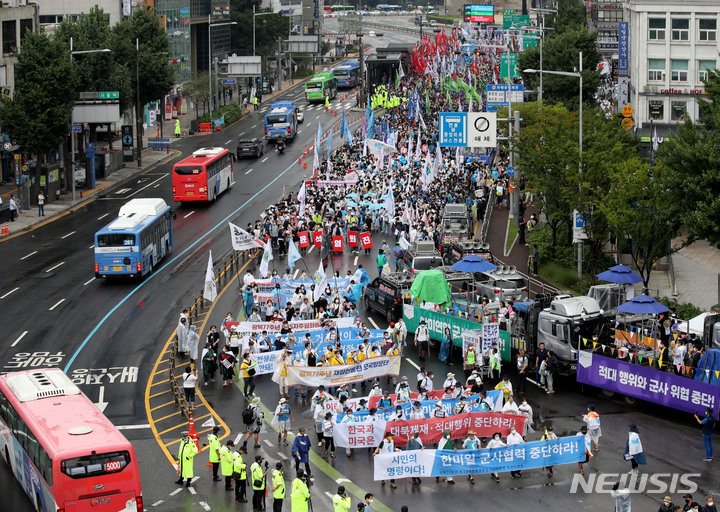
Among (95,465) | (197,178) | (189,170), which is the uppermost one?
(189,170)

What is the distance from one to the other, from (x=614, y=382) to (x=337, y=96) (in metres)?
98.8

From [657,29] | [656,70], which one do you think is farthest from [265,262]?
[657,29]

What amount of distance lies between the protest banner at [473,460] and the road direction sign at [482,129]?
3311 centimetres

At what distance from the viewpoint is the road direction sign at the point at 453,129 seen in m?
59.9

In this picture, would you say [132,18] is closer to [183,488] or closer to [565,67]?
[565,67]

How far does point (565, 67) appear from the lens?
87125mm

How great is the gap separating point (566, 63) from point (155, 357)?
5656cm

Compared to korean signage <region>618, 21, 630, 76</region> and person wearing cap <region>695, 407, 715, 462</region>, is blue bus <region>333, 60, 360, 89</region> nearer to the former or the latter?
korean signage <region>618, 21, 630, 76</region>

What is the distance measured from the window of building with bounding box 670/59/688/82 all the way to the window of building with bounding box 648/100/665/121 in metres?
2.09

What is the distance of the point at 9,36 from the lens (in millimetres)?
75438

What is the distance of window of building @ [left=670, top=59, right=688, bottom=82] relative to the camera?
83.1 meters

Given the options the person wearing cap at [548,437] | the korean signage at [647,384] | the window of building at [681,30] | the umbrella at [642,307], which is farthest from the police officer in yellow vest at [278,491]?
the window of building at [681,30]

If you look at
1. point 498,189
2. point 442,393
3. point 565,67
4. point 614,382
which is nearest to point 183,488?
point 442,393

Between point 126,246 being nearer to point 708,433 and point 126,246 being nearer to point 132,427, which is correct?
point 132,427
